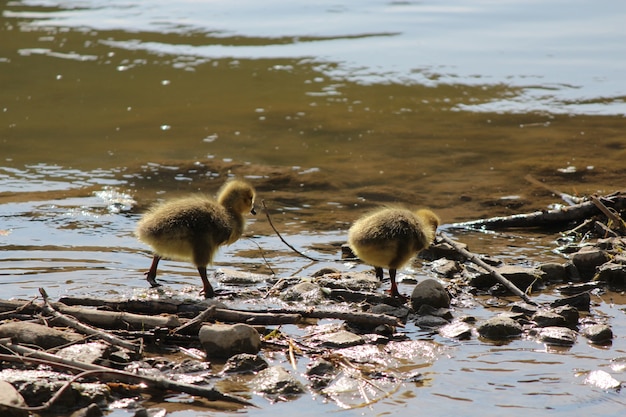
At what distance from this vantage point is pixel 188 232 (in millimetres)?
6156

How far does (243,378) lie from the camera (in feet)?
15.5

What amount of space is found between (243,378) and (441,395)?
999 mm

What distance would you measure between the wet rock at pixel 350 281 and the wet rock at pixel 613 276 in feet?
5.15

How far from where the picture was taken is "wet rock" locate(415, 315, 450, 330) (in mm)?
5637

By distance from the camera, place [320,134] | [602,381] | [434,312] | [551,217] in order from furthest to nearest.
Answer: [320,134] → [551,217] → [434,312] → [602,381]

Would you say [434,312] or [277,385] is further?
[434,312]

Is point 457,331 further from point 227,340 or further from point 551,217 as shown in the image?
point 551,217

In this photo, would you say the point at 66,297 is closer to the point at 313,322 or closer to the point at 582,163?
the point at 313,322

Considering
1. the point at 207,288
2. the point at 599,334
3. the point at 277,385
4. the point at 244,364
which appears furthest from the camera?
the point at 207,288

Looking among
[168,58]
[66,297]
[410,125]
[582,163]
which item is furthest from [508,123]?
[66,297]

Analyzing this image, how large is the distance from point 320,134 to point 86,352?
7.54 meters

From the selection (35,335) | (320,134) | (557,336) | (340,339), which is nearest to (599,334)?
(557,336)

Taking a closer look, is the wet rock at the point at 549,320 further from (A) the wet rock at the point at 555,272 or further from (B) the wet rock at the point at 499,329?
(A) the wet rock at the point at 555,272

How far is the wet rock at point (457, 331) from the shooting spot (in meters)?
5.41
